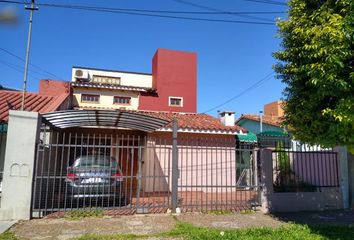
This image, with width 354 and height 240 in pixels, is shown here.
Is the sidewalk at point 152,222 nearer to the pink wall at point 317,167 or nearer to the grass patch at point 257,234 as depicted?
the grass patch at point 257,234

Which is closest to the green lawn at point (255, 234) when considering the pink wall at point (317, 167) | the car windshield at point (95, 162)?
the pink wall at point (317, 167)

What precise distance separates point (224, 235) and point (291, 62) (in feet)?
13.8

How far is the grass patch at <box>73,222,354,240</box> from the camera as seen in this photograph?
256 inches

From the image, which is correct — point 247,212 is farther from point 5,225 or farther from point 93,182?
point 5,225

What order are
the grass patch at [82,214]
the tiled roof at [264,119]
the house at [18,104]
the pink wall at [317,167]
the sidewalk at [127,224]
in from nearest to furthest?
1. the sidewalk at [127,224]
2. the grass patch at [82,214]
3. the pink wall at [317,167]
4. the house at [18,104]
5. the tiled roof at [264,119]

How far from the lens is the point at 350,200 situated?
33.1 ft

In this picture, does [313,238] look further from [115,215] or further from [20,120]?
[20,120]

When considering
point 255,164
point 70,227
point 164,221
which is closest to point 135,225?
point 164,221

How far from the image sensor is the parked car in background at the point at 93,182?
9.02m

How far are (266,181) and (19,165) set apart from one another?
6941 millimetres

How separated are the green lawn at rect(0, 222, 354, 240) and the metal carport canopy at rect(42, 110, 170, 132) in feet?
11.8

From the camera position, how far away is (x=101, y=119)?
36.3 ft

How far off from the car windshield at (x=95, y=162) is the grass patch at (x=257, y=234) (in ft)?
11.4

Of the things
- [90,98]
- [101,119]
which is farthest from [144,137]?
[90,98]
